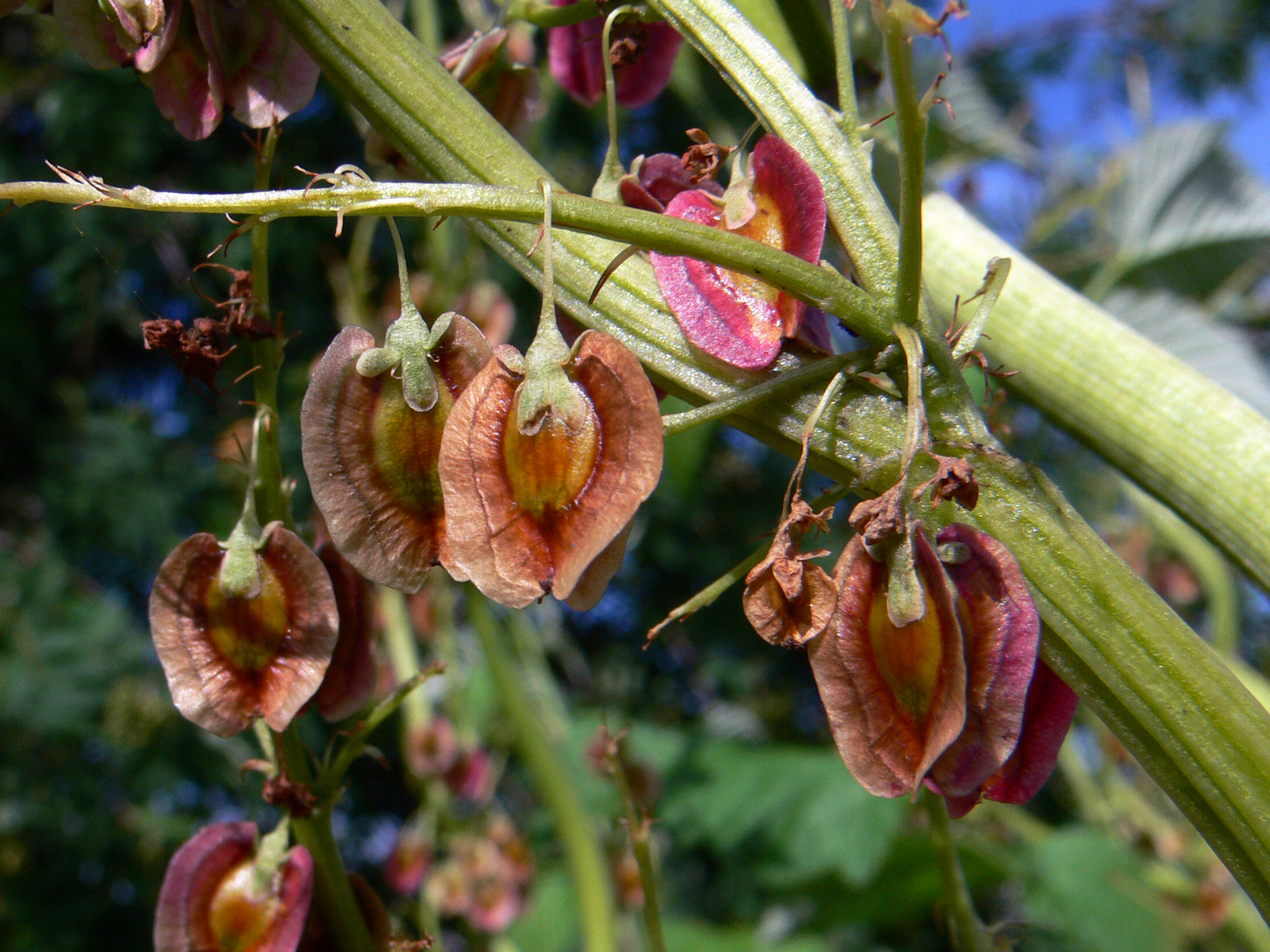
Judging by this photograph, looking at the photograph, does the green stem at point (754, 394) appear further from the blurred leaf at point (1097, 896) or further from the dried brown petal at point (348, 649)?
the blurred leaf at point (1097, 896)

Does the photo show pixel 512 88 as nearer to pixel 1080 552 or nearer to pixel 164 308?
pixel 1080 552

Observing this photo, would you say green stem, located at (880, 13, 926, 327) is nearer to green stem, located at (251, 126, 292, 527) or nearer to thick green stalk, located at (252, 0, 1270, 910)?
thick green stalk, located at (252, 0, 1270, 910)

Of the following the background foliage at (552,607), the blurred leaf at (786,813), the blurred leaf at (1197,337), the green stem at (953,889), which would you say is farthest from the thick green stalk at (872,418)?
the blurred leaf at (786,813)

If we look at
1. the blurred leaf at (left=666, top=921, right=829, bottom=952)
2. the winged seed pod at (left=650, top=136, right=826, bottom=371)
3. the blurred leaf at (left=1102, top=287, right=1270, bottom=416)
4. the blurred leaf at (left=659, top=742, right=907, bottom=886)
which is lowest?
the blurred leaf at (left=666, top=921, right=829, bottom=952)

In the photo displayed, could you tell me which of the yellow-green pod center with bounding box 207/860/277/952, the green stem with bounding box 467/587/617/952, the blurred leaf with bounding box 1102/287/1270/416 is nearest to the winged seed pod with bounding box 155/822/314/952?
the yellow-green pod center with bounding box 207/860/277/952

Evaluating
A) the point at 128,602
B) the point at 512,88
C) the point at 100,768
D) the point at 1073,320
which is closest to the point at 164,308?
the point at 128,602

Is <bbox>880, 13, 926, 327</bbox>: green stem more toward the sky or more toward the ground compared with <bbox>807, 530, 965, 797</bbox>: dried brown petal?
more toward the sky

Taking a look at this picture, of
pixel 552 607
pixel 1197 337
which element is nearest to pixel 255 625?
pixel 1197 337

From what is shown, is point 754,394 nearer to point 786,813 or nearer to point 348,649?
point 348,649
